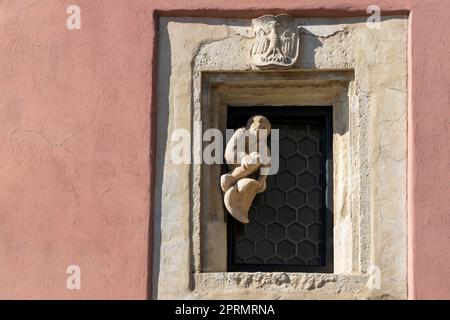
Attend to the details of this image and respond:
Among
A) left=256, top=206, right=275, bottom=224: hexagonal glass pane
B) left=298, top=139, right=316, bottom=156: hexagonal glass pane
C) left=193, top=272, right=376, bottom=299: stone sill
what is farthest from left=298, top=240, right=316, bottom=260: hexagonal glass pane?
left=298, top=139, right=316, bottom=156: hexagonal glass pane

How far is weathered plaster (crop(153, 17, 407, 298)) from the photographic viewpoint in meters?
6.96

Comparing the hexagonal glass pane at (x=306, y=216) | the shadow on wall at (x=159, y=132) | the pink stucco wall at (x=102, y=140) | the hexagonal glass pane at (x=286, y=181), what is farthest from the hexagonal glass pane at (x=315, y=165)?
the shadow on wall at (x=159, y=132)

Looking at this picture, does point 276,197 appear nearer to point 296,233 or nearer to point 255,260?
point 296,233

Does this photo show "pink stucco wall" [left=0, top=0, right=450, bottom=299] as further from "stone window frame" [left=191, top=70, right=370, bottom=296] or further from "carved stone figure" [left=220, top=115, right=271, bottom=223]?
"carved stone figure" [left=220, top=115, right=271, bottom=223]

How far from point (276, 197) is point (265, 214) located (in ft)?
0.35

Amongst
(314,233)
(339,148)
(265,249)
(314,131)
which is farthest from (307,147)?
(265,249)

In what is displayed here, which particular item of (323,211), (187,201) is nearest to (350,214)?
(323,211)

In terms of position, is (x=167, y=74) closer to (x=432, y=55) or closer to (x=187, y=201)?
(x=187, y=201)

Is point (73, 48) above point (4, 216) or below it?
above

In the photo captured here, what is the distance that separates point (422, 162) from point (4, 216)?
2.10 m

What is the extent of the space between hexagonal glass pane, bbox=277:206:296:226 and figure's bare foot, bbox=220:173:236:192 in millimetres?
319

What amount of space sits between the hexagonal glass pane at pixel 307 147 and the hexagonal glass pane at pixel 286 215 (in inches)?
12.3

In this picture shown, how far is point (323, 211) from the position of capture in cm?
729

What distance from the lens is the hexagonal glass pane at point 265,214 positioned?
7.32m
